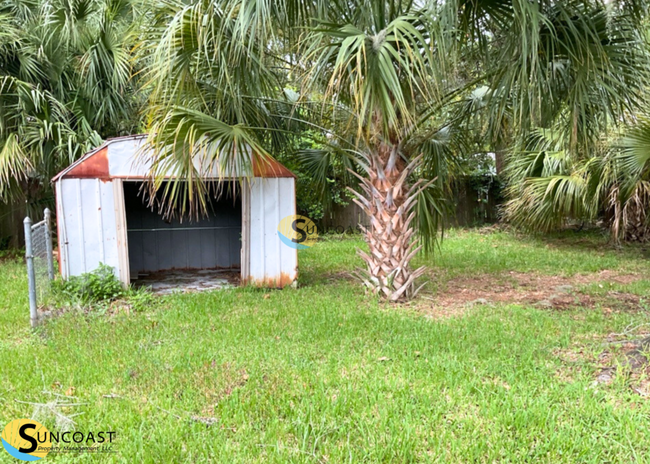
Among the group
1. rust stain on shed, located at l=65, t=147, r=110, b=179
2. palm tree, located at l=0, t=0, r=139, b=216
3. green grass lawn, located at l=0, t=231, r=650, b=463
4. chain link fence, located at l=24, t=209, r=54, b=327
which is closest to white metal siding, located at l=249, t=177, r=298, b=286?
green grass lawn, located at l=0, t=231, r=650, b=463

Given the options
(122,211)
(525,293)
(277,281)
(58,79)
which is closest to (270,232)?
(277,281)

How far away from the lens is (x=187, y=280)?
7.28m

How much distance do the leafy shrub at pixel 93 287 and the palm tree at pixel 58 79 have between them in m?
2.51

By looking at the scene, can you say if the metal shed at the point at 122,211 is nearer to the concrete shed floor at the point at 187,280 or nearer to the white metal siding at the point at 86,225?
the white metal siding at the point at 86,225

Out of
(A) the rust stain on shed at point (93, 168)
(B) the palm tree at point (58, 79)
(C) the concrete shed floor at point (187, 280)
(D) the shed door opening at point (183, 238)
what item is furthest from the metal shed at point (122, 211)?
(D) the shed door opening at point (183, 238)

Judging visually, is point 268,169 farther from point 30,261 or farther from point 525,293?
point 525,293

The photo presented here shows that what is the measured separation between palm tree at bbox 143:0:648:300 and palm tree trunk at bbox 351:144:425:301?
13 millimetres

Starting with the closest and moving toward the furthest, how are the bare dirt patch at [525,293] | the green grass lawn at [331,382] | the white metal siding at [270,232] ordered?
the green grass lawn at [331,382]
the bare dirt patch at [525,293]
the white metal siding at [270,232]

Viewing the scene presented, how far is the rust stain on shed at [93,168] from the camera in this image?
523cm

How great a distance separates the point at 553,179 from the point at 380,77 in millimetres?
5954

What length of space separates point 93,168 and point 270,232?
7.77 feet

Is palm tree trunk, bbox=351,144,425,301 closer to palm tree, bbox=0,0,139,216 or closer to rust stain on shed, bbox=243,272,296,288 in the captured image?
rust stain on shed, bbox=243,272,296,288

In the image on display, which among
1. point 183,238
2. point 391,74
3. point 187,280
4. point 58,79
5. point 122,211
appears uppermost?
point 58,79

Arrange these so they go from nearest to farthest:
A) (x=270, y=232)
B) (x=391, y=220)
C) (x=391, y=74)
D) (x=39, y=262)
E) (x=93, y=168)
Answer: (x=391, y=74), (x=39, y=262), (x=391, y=220), (x=93, y=168), (x=270, y=232)
